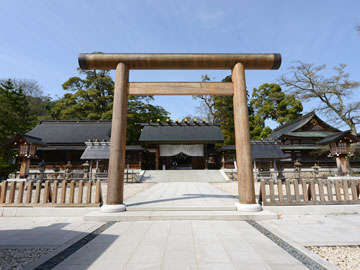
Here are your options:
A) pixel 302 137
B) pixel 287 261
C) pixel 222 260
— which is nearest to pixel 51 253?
pixel 222 260

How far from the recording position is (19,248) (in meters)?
2.76

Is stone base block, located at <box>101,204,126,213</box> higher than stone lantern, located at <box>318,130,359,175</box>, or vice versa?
stone lantern, located at <box>318,130,359,175</box>

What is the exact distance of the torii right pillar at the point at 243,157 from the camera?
450 cm

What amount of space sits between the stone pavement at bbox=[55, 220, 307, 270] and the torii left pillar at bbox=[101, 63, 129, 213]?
98 cm

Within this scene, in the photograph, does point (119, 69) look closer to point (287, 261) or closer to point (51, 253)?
point (51, 253)

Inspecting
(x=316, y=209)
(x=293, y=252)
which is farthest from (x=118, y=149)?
(x=316, y=209)

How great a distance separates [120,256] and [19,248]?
1727mm

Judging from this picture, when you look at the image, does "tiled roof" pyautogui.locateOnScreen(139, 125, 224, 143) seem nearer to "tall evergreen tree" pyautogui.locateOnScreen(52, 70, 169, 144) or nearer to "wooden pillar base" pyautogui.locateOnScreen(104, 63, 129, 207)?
"tall evergreen tree" pyautogui.locateOnScreen(52, 70, 169, 144)

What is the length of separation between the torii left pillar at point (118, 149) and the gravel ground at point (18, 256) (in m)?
1.76

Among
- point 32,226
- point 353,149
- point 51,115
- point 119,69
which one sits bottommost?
point 32,226

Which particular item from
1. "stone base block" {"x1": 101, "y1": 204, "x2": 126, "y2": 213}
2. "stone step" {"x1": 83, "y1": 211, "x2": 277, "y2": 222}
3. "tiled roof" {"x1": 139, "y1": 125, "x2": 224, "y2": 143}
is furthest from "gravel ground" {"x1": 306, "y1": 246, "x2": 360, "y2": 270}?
"tiled roof" {"x1": 139, "y1": 125, "x2": 224, "y2": 143}

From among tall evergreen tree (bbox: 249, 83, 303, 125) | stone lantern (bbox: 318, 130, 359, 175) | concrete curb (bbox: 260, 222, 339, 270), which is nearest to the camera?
concrete curb (bbox: 260, 222, 339, 270)

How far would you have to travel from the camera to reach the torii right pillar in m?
4.50

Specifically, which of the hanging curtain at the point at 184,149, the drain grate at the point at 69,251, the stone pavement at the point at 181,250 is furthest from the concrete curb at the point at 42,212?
the hanging curtain at the point at 184,149
